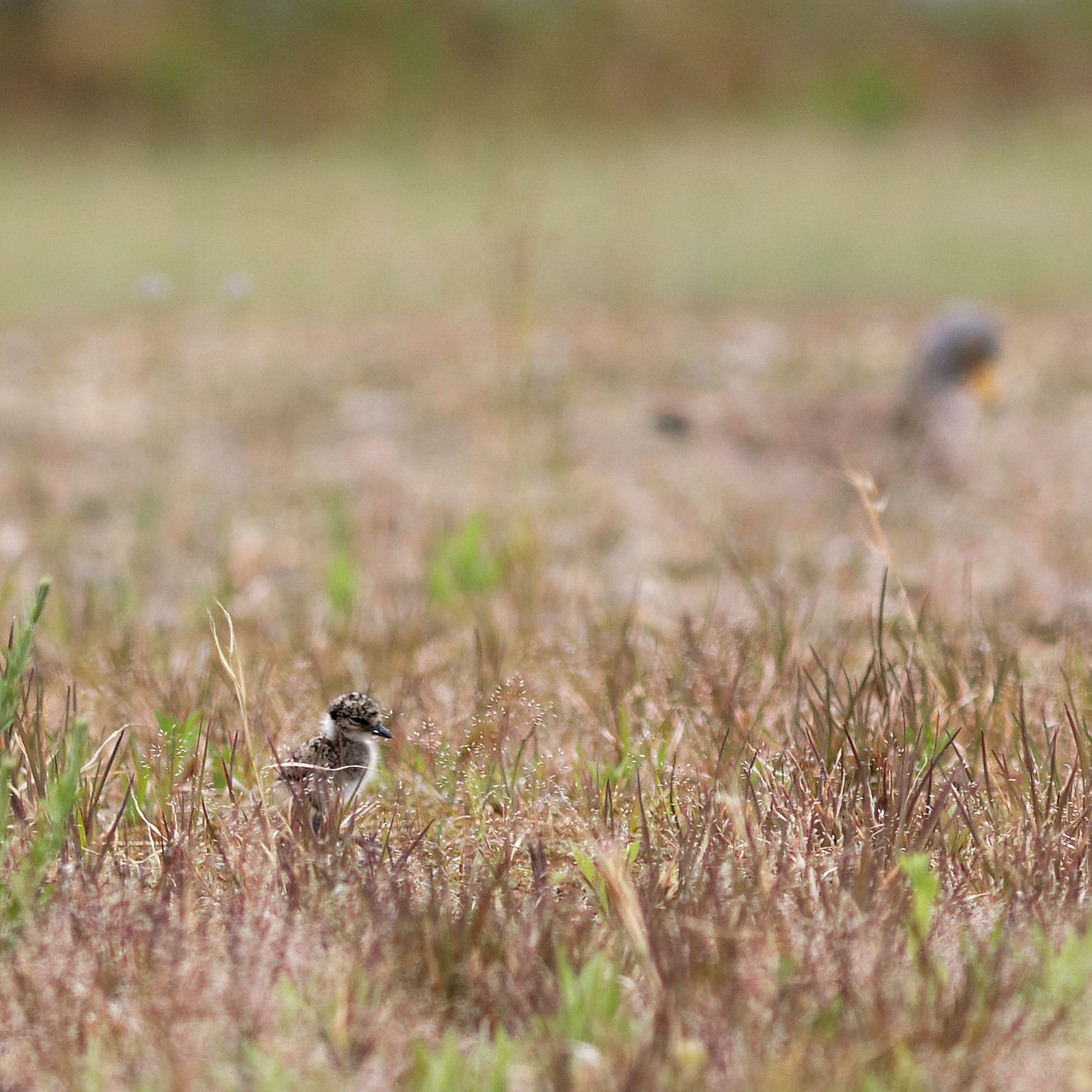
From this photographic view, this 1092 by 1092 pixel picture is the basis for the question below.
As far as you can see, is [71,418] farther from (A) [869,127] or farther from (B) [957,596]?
(A) [869,127]

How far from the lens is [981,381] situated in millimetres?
6766

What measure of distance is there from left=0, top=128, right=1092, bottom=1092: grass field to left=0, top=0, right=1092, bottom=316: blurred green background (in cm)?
97

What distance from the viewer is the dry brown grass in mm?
1613

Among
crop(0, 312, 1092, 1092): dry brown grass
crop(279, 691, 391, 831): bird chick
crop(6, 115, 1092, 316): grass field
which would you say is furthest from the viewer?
crop(6, 115, 1092, 316): grass field

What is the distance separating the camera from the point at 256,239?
36.3 feet

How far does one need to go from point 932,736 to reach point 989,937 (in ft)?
2.17

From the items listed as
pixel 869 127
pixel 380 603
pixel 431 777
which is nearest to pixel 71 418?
pixel 380 603

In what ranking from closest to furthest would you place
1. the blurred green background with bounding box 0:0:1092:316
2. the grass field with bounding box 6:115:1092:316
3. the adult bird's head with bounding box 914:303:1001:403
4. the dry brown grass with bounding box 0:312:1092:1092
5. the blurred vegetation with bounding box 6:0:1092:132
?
the dry brown grass with bounding box 0:312:1092:1092 < the adult bird's head with bounding box 914:303:1001:403 < the grass field with bounding box 6:115:1092:316 < the blurred green background with bounding box 0:0:1092:316 < the blurred vegetation with bounding box 6:0:1092:132

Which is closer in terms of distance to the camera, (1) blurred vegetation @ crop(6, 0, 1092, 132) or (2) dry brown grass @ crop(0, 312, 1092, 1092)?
(2) dry brown grass @ crop(0, 312, 1092, 1092)

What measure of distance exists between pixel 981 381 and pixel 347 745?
506 cm

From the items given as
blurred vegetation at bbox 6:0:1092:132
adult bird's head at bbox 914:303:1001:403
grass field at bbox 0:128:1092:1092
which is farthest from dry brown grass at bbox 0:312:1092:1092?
blurred vegetation at bbox 6:0:1092:132

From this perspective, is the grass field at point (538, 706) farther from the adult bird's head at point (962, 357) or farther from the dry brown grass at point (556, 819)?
the adult bird's head at point (962, 357)

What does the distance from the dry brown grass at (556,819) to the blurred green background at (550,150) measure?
119cm

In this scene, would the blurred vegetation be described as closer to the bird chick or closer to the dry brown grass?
the dry brown grass
